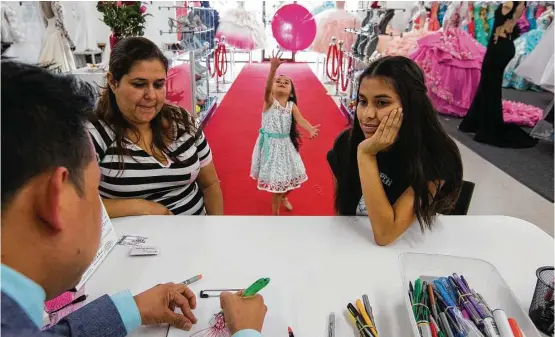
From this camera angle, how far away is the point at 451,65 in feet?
17.0

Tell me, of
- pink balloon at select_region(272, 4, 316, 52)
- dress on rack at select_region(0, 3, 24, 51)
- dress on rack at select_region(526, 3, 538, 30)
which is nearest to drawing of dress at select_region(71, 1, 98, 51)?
dress on rack at select_region(0, 3, 24, 51)

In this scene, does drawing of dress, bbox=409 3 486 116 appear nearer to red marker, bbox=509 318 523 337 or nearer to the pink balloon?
the pink balloon

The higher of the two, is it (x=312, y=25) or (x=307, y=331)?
(x=312, y=25)

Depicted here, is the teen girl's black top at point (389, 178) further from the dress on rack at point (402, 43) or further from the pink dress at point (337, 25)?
the pink dress at point (337, 25)

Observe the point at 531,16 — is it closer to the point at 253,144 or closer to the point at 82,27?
the point at 253,144

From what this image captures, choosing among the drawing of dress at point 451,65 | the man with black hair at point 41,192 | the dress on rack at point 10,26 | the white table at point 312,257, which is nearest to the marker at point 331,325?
the white table at point 312,257

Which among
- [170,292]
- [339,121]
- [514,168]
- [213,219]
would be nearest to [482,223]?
[213,219]

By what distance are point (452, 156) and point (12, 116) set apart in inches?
47.1

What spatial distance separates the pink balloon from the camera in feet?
11.9

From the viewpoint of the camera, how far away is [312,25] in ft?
12.4

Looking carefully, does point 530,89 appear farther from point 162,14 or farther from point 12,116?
point 12,116

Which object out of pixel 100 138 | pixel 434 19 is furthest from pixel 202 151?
pixel 434 19

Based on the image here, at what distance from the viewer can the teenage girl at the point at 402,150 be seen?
3.98 ft

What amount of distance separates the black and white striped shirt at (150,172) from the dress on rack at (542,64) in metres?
4.29
